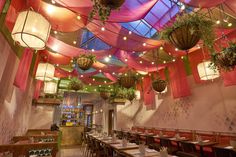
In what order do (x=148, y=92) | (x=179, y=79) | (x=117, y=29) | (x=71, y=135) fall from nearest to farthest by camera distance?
1. (x=117, y=29)
2. (x=179, y=79)
3. (x=148, y=92)
4. (x=71, y=135)

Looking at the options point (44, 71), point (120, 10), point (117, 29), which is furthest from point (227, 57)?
point (44, 71)

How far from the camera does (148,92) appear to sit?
329 inches

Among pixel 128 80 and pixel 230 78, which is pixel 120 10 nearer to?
pixel 128 80

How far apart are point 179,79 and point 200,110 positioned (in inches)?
59.1

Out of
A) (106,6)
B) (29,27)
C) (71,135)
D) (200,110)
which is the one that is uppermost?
(106,6)

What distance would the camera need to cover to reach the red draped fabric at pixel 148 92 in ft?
28.2

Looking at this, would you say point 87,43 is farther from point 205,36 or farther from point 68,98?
point 68,98

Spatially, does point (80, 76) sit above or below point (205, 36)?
above

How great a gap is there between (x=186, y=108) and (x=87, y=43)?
6.06m

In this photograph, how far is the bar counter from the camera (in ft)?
33.9

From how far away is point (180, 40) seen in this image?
7.60 ft

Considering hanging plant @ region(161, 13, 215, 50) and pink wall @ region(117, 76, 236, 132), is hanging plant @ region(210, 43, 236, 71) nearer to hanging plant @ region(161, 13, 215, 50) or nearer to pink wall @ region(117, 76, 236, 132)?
hanging plant @ region(161, 13, 215, 50)

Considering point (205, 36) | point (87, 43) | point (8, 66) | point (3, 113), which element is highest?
point (87, 43)

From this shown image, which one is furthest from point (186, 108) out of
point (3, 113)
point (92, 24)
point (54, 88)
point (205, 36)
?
point (3, 113)
